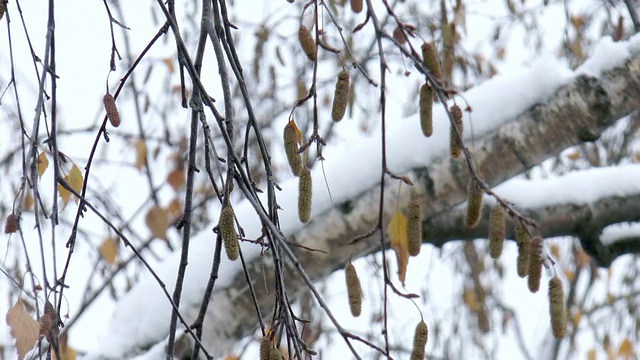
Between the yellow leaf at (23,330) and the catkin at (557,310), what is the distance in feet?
1.76

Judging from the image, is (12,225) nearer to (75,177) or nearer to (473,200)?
(75,177)

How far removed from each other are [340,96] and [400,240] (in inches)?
6.5

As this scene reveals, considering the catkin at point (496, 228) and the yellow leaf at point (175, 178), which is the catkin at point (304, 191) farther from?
the yellow leaf at point (175, 178)

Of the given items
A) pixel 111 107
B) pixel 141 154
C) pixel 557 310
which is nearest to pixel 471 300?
pixel 141 154

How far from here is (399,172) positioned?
138cm

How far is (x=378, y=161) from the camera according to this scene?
1.37 meters

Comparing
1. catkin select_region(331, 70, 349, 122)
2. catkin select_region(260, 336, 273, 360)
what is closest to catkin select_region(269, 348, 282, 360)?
catkin select_region(260, 336, 273, 360)

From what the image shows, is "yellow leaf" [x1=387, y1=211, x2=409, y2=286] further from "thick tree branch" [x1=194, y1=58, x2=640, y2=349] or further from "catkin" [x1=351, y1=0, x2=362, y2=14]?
"thick tree branch" [x1=194, y1=58, x2=640, y2=349]

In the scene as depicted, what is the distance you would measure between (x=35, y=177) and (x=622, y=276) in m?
3.17

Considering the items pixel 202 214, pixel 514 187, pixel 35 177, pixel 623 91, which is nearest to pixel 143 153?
pixel 202 214

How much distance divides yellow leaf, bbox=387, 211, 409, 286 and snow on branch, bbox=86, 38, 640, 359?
0.39 m

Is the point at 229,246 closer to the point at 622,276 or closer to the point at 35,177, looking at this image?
the point at 35,177

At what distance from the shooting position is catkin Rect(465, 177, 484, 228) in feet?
2.77

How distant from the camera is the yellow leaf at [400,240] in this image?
0.87 meters
